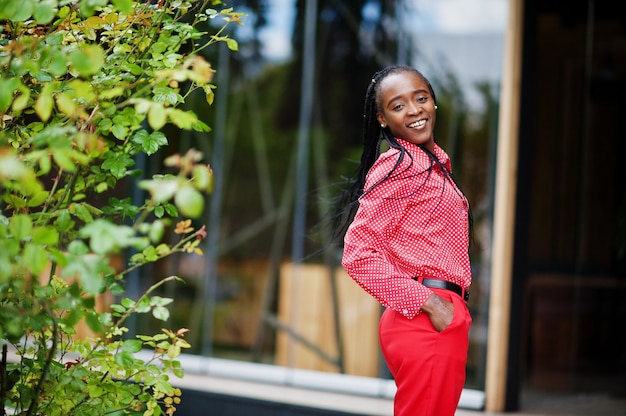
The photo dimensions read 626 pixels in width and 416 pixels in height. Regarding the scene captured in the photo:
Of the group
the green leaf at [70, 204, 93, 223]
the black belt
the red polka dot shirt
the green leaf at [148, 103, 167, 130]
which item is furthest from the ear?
the green leaf at [148, 103, 167, 130]

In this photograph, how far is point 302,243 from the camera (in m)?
5.86

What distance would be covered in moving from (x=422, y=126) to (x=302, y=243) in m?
3.66

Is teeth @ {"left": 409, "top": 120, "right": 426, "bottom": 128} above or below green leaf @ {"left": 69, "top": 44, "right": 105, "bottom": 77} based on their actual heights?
below

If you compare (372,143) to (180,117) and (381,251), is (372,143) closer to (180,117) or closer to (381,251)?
(381,251)

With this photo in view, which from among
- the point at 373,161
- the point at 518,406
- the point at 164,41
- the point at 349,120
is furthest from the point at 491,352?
the point at 164,41

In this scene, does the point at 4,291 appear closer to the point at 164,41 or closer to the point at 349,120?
the point at 164,41

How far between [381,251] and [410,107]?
1.23 feet

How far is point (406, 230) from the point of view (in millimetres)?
2197

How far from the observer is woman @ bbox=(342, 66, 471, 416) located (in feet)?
6.91

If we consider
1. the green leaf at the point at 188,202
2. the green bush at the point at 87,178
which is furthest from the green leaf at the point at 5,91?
the green leaf at the point at 188,202

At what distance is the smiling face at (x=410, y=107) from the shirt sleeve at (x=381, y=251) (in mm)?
141

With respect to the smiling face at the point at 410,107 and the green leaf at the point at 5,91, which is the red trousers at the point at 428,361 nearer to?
the smiling face at the point at 410,107

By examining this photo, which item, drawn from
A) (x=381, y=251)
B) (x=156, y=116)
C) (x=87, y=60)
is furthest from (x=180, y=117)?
(x=381, y=251)

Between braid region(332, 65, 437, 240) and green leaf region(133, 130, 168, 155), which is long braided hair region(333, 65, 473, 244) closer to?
braid region(332, 65, 437, 240)
